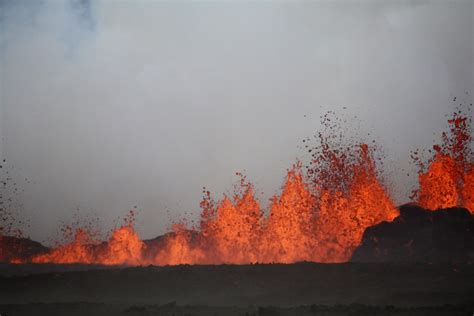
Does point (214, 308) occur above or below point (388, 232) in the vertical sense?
below

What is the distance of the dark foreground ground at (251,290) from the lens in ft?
82.6

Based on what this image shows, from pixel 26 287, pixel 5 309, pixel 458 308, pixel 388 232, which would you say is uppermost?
pixel 388 232

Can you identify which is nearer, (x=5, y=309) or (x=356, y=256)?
(x=5, y=309)

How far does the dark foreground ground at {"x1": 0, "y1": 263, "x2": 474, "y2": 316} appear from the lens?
2517 centimetres

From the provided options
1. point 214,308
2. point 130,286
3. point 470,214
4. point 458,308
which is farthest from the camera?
point 470,214

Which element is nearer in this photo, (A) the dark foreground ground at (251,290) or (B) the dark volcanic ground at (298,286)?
(A) the dark foreground ground at (251,290)

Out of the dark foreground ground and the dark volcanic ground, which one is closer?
the dark foreground ground

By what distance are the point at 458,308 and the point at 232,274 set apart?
48.7ft

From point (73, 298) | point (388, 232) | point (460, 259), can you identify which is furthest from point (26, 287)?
point (460, 259)

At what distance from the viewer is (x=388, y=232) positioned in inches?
1649

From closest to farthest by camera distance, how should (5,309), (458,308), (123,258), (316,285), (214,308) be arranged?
(458,308), (214,308), (5,309), (316,285), (123,258)

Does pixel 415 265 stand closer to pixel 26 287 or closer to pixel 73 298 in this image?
pixel 73 298

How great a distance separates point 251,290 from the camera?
101ft

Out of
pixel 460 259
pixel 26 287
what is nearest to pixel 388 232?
pixel 460 259
